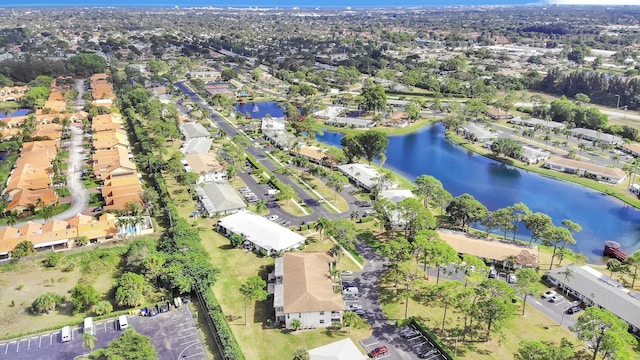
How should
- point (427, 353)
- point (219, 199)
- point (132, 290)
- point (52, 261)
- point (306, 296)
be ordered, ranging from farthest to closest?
point (219, 199) < point (52, 261) < point (132, 290) < point (306, 296) < point (427, 353)

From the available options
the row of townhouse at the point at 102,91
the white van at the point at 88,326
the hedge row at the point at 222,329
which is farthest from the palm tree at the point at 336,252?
the row of townhouse at the point at 102,91

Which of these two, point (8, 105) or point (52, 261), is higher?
point (8, 105)

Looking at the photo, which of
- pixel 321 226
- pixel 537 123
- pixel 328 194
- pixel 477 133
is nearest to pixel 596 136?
pixel 537 123

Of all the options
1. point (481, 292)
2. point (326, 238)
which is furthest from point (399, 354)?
point (326, 238)

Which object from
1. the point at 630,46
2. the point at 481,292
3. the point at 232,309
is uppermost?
the point at 630,46

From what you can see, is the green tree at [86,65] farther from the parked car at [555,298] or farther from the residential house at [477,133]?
the parked car at [555,298]

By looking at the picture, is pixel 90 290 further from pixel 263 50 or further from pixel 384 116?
pixel 263 50

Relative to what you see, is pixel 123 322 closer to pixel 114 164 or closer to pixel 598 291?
pixel 114 164

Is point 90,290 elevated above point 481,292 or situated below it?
below
